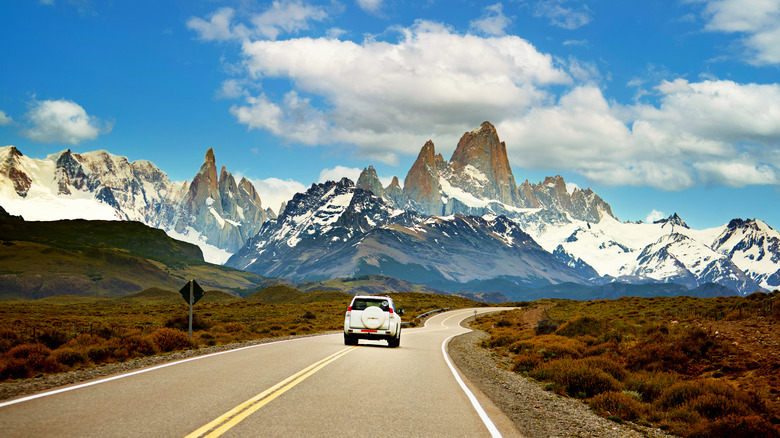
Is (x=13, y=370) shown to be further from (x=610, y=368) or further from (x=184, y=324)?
(x=184, y=324)

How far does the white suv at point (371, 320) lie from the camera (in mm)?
26359

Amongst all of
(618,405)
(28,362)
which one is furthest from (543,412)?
(28,362)

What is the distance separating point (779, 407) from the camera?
40.7 ft

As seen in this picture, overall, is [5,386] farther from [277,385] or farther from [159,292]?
[159,292]

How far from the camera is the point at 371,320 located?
86.4 ft

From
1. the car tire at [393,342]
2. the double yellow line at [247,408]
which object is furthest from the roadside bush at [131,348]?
the car tire at [393,342]

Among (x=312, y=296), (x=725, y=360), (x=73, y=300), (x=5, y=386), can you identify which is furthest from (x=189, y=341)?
(x=73, y=300)

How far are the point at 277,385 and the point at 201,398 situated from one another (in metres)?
2.24

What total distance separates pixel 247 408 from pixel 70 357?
10811 mm

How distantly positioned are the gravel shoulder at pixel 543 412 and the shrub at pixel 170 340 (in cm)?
1208

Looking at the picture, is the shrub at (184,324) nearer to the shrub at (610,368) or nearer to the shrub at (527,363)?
the shrub at (527,363)

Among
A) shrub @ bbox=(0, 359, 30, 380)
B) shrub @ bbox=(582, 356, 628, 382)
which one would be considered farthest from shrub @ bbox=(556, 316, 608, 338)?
shrub @ bbox=(0, 359, 30, 380)

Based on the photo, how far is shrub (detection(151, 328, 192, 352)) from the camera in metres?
23.3

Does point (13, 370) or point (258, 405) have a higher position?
point (258, 405)
